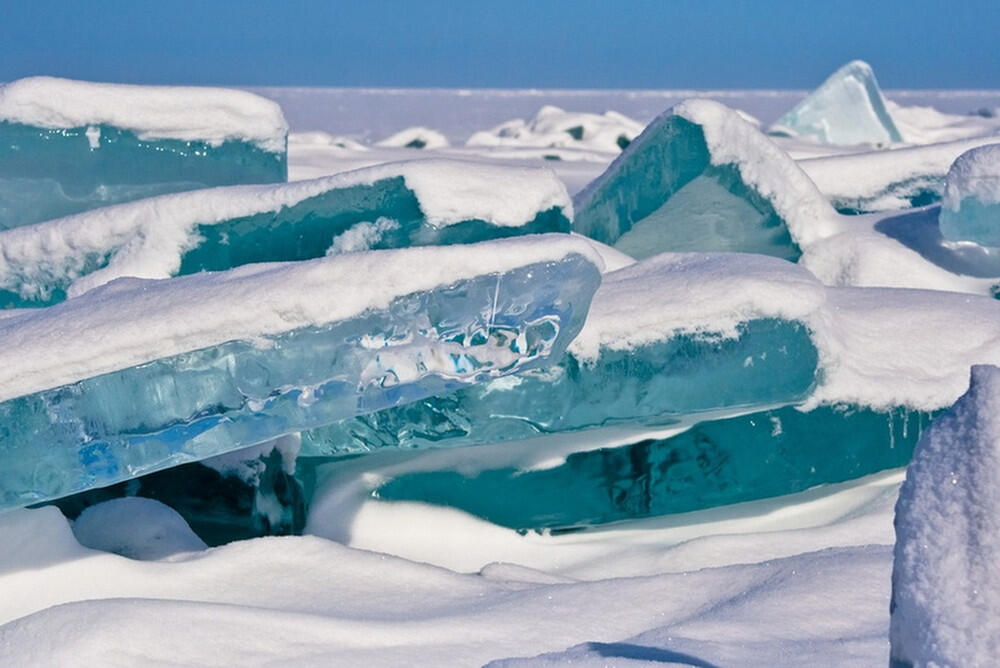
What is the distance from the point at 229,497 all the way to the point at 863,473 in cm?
95

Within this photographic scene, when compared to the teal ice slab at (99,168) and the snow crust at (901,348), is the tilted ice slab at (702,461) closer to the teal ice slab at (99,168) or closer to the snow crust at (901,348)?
the snow crust at (901,348)

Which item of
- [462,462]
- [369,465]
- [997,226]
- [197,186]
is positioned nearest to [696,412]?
[462,462]

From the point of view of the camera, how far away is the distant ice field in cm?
910

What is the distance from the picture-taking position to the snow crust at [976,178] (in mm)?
2395

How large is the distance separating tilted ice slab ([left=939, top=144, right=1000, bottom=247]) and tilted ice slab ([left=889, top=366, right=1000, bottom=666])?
1.71 m

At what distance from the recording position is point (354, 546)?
1815 millimetres

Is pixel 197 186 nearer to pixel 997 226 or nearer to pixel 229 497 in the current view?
pixel 229 497

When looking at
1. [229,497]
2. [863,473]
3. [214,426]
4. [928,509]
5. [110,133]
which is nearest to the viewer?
[928,509]

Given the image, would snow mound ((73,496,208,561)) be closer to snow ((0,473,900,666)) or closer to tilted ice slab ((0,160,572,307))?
snow ((0,473,900,666))

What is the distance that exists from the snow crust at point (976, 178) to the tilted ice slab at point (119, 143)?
1.32 metres

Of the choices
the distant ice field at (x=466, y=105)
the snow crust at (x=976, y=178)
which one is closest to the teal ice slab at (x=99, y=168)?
the snow crust at (x=976, y=178)

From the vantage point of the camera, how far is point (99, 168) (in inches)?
96.3

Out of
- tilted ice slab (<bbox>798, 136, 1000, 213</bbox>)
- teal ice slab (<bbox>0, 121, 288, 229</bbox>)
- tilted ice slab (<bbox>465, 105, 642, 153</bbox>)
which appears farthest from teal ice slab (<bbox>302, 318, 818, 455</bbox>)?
tilted ice slab (<bbox>465, 105, 642, 153</bbox>)

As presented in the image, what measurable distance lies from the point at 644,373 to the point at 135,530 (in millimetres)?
725
